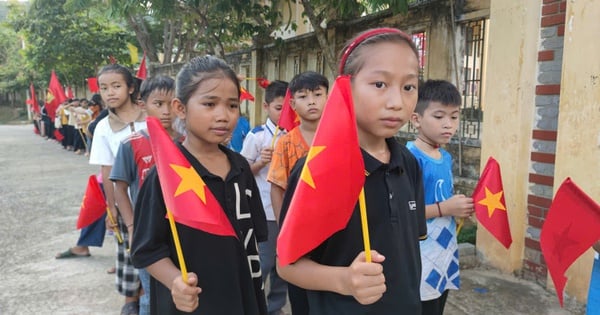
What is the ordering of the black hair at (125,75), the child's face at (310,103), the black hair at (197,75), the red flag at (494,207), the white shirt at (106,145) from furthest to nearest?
the black hair at (125,75)
the white shirt at (106,145)
the child's face at (310,103)
the red flag at (494,207)
the black hair at (197,75)

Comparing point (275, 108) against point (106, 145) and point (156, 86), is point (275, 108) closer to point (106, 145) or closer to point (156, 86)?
point (156, 86)

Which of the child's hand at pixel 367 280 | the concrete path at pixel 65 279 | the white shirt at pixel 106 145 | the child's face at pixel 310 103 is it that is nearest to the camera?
the child's hand at pixel 367 280

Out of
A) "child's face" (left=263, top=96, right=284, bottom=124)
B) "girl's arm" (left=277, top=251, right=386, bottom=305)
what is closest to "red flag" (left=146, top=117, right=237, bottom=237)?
"girl's arm" (left=277, top=251, right=386, bottom=305)

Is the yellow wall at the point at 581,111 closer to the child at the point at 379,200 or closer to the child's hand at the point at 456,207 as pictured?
the child's hand at the point at 456,207

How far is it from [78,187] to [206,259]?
734cm

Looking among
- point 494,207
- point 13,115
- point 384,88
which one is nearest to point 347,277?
point 384,88

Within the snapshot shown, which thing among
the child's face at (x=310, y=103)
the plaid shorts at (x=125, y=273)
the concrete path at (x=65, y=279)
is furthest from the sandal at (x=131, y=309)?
the child's face at (x=310, y=103)

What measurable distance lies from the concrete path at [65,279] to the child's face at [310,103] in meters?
1.73

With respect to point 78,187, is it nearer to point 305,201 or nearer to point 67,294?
point 67,294

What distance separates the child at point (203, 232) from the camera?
1823mm

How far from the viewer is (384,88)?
1422 millimetres

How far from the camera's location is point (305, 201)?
1.26 m

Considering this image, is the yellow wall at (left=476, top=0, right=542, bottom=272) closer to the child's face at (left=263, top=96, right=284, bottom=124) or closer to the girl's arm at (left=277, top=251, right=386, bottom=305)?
the child's face at (left=263, top=96, right=284, bottom=124)

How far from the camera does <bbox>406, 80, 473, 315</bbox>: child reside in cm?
231
